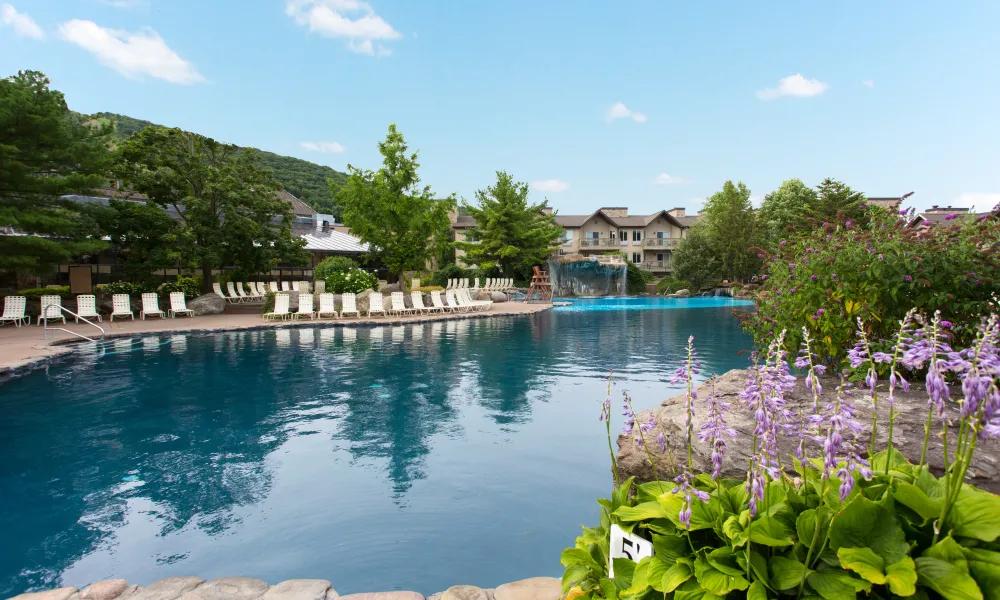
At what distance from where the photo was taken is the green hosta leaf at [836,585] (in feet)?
5.42

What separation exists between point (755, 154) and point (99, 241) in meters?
30.0

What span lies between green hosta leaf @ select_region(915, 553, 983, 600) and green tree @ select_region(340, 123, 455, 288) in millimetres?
23765

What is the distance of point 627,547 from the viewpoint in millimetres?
2271

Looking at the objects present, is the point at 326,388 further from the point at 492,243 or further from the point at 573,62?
the point at 492,243

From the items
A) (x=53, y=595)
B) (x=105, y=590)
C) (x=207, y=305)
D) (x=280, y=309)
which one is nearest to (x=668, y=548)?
(x=105, y=590)

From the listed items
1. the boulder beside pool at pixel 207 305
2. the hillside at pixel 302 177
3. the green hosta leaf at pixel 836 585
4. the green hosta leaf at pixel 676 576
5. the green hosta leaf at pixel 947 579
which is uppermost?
the hillside at pixel 302 177

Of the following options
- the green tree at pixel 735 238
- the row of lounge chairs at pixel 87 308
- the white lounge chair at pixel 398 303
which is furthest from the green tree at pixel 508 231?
the row of lounge chairs at pixel 87 308

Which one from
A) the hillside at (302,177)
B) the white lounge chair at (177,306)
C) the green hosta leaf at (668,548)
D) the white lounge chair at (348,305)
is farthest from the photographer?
the hillside at (302,177)

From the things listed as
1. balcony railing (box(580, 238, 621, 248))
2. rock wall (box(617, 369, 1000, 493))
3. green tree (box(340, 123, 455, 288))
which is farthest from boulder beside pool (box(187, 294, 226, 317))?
balcony railing (box(580, 238, 621, 248))

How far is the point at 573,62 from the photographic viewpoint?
27859 millimetres

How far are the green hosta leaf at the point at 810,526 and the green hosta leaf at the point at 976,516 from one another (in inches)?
13.5

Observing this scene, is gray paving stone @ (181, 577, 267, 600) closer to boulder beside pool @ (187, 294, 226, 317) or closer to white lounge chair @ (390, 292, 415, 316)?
white lounge chair @ (390, 292, 415, 316)

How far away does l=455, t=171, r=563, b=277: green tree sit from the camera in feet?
125

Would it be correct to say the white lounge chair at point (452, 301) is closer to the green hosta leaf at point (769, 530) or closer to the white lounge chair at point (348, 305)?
the white lounge chair at point (348, 305)
